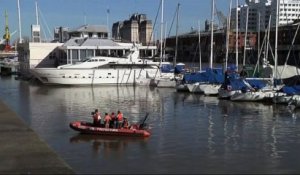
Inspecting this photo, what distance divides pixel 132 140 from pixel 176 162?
519cm

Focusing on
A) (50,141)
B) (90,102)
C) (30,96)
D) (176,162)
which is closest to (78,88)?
(30,96)

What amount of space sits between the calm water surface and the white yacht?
1421 cm

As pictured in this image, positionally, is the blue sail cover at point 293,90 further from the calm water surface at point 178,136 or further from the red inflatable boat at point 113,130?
the red inflatable boat at point 113,130

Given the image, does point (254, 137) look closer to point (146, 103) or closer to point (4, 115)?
point (4, 115)

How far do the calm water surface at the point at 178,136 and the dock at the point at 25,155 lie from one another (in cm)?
124

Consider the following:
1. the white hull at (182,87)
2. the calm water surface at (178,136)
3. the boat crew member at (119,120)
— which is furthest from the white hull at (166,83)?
the boat crew member at (119,120)

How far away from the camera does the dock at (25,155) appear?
57.1ft

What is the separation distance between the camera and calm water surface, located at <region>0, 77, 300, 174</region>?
68.7 feet

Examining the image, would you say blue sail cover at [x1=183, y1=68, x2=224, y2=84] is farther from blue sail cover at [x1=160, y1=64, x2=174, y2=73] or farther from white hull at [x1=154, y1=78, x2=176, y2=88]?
blue sail cover at [x1=160, y1=64, x2=174, y2=73]

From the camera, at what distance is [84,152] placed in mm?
23391

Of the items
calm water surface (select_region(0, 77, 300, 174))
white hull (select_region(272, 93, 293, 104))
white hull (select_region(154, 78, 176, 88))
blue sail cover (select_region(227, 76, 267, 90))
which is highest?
blue sail cover (select_region(227, 76, 267, 90))

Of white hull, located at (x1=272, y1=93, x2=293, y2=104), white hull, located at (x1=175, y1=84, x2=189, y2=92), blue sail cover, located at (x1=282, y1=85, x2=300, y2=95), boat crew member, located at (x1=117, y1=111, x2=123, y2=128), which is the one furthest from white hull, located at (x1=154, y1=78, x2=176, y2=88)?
boat crew member, located at (x1=117, y1=111, x2=123, y2=128)

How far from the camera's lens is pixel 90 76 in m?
66.3

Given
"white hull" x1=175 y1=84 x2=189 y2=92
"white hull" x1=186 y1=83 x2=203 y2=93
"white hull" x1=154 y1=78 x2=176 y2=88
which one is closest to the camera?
"white hull" x1=186 y1=83 x2=203 y2=93
